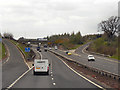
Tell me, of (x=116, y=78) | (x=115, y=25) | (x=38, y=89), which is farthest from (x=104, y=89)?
(x=115, y=25)

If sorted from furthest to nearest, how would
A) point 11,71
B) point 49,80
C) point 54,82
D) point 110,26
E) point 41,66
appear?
point 110,26
point 11,71
point 41,66
point 49,80
point 54,82

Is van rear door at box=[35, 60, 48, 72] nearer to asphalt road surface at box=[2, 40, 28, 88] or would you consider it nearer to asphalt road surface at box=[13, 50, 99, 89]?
asphalt road surface at box=[13, 50, 99, 89]

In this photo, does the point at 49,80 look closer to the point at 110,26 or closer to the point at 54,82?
the point at 54,82

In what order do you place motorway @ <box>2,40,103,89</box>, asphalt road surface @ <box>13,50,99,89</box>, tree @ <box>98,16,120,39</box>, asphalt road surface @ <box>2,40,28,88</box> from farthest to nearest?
tree @ <box>98,16,120,39</box>, asphalt road surface @ <box>2,40,28,88</box>, motorway @ <box>2,40,103,89</box>, asphalt road surface @ <box>13,50,99,89</box>

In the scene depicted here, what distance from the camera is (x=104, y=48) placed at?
8100 cm

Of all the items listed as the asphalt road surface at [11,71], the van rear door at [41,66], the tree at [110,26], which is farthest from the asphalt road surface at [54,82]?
the tree at [110,26]

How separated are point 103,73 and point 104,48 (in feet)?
179

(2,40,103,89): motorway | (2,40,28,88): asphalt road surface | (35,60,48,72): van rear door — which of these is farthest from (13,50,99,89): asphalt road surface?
(35,60,48,72): van rear door

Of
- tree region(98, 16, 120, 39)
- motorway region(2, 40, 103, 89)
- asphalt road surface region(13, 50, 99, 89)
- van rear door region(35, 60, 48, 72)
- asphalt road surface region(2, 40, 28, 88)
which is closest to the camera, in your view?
asphalt road surface region(13, 50, 99, 89)

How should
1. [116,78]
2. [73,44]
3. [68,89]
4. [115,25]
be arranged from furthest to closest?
[73,44], [115,25], [116,78], [68,89]

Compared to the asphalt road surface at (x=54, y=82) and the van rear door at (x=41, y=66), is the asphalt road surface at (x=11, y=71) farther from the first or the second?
the van rear door at (x=41, y=66)

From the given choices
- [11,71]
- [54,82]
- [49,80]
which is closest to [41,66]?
[49,80]

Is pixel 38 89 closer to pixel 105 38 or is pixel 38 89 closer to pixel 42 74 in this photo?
pixel 42 74

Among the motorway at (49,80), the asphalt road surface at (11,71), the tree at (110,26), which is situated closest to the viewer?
the motorway at (49,80)
